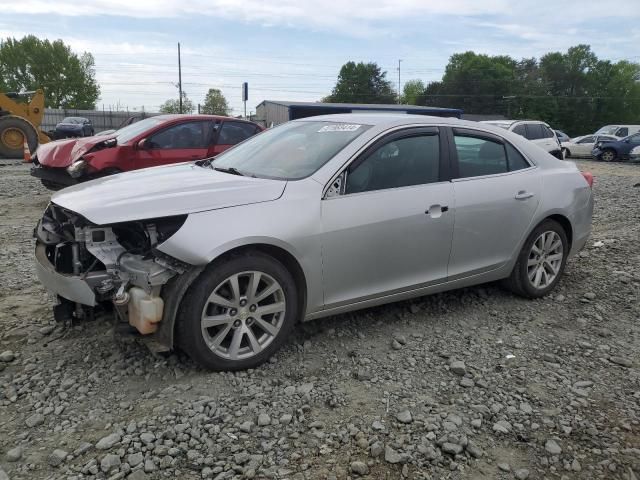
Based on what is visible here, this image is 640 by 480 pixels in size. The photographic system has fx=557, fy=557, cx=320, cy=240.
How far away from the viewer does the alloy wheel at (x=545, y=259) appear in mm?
4773

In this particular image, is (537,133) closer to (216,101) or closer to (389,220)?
(389,220)

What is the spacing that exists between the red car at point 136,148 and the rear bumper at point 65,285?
4838mm

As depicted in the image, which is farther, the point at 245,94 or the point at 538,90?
the point at 538,90

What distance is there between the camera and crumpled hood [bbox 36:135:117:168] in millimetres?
8164

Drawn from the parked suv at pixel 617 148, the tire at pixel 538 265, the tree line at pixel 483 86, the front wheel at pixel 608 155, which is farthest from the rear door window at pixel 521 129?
the tree line at pixel 483 86

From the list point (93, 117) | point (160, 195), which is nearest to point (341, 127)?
point (160, 195)

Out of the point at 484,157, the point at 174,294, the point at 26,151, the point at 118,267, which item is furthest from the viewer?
the point at 26,151

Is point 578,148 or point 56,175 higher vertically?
point 56,175

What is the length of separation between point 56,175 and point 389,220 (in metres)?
6.34

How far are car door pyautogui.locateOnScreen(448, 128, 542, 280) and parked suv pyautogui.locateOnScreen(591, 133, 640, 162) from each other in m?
22.9

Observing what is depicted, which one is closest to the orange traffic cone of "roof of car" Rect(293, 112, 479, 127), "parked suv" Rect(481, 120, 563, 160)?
"roof of car" Rect(293, 112, 479, 127)

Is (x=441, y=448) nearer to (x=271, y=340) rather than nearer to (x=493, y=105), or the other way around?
(x=271, y=340)

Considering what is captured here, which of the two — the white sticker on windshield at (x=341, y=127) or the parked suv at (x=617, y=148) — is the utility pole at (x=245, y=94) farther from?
the white sticker on windshield at (x=341, y=127)

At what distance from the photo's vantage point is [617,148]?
24.5m
